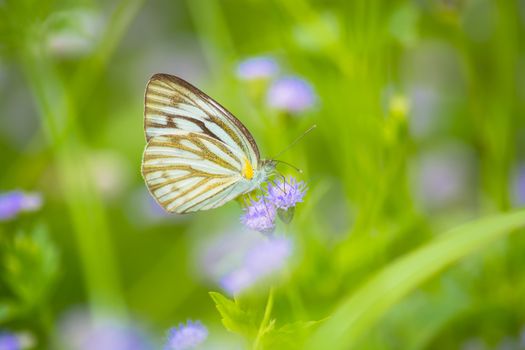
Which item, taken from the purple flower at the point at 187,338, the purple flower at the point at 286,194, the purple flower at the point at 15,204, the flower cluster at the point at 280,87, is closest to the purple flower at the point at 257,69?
the flower cluster at the point at 280,87

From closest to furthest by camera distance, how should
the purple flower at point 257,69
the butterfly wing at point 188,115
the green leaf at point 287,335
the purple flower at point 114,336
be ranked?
the green leaf at point 287,335
the butterfly wing at point 188,115
the purple flower at point 114,336
the purple flower at point 257,69

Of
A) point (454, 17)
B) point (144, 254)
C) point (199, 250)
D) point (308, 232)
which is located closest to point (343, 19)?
point (454, 17)

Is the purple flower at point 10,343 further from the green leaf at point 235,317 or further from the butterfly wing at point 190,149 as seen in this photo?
the green leaf at point 235,317

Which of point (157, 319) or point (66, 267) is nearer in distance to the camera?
point (157, 319)

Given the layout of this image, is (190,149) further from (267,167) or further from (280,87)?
(280,87)

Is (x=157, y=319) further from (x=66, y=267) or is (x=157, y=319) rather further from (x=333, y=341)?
(x=333, y=341)

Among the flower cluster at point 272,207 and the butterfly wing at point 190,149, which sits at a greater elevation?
the butterfly wing at point 190,149
